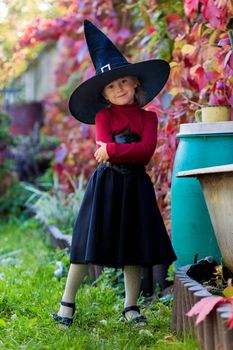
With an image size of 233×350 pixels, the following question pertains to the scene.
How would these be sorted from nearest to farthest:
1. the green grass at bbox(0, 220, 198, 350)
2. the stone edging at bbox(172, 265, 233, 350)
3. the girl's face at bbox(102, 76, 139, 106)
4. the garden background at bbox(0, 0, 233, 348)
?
the stone edging at bbox(172, 265, 233, 350)
the green grass at bbox(0, 220, 198, 350)
the girl's face at bbox(102, 76, 139, 106)
the garden background at bbox(0, 0, 233, 348)

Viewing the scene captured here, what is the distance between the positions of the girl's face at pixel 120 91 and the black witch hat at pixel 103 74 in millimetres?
38

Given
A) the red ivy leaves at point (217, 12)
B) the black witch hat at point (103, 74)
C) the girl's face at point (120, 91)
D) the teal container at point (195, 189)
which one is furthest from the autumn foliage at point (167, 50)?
the girl's face at point (120, 91)

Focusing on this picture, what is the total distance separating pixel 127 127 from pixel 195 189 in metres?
0.52

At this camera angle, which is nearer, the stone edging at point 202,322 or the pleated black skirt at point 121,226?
the stone edging at point 202,322

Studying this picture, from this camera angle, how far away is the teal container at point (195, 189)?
3414 millimetres

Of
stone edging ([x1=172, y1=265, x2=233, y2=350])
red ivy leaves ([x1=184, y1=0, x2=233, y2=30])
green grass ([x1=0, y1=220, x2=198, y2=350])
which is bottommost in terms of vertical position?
green grass ([x1=0, y1=220, x2=198, y2=350])

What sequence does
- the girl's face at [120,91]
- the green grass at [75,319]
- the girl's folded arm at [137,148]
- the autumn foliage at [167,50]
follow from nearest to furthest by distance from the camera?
the green grass at [75,319] < the girl's folded arm at [137,148] < the girl's face at [120,91] < the autumn foliage at [167,50]

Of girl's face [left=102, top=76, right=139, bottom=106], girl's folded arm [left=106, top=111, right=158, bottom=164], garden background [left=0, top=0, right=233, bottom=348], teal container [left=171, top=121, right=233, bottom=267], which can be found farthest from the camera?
garden background [left=0, top=0, right=233, bottom=348]

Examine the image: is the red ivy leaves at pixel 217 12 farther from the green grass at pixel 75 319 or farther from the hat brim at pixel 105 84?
the green grass at pixel 75 319

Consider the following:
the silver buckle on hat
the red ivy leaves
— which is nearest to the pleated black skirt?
the silver buckle on hat

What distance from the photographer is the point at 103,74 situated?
320cm

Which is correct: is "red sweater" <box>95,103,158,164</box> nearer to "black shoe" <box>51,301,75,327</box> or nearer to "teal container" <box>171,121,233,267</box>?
"teal container" <box>171,121,233,267</box>

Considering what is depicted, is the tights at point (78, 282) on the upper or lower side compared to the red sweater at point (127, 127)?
lower

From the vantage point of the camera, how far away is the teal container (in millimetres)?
3414
